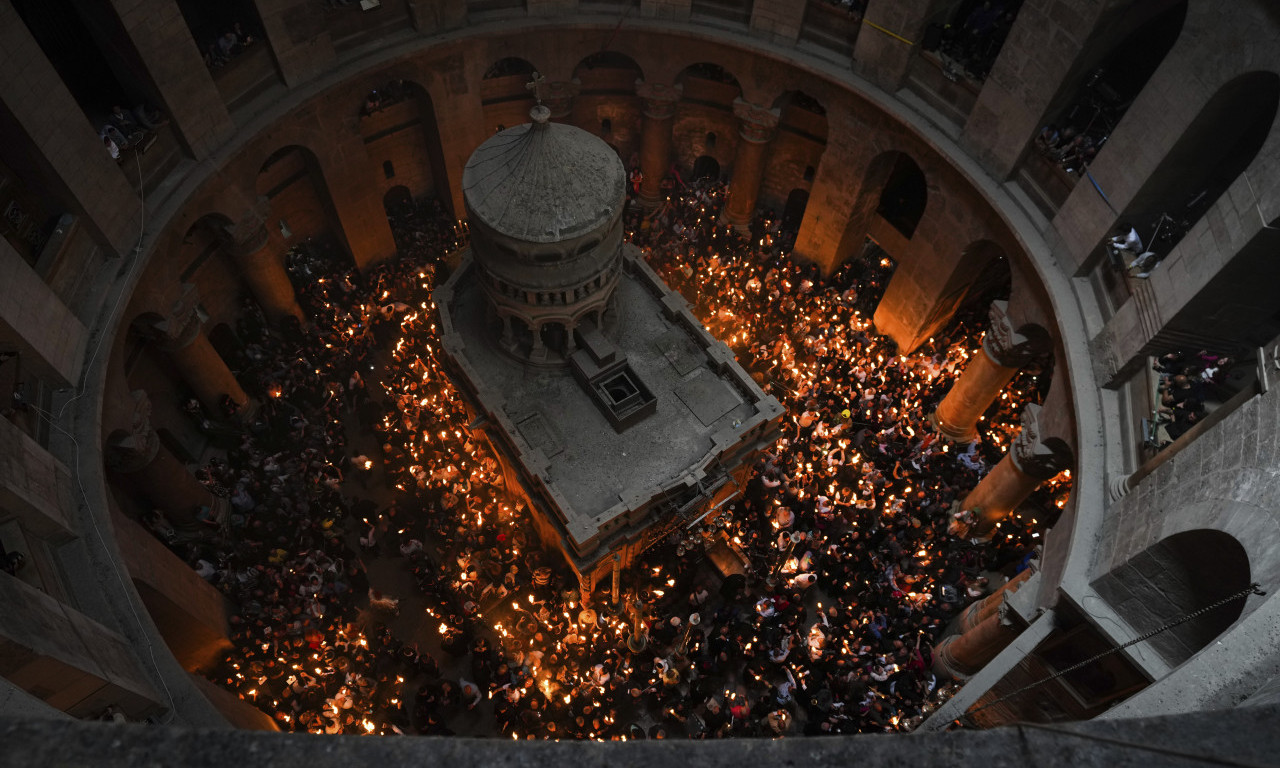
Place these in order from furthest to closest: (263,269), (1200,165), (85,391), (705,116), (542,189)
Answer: (705,116), (263,269), (542,189), (1200,165), (85,391)

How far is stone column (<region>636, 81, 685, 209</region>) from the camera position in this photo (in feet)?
84.4

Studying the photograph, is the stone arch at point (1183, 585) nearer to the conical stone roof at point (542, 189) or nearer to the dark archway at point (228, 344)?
the conical stone roof at point (542, 189)

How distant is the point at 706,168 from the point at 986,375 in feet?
48.4

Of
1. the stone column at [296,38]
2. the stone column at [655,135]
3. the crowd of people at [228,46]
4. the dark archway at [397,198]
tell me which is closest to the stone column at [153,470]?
the crowd of people at [228,46]

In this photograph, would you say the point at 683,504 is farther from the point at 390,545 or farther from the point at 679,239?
the point at 679,239

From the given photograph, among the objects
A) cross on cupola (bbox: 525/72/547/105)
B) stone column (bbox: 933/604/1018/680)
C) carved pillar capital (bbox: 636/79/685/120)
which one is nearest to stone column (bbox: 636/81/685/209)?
carved pillar capital (bbox: 636/79/685/120)

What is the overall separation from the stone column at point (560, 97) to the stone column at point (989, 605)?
20119mm

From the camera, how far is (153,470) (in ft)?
56.1

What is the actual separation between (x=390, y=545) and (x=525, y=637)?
4.69m

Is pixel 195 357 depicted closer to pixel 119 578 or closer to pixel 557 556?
pixel 119 578

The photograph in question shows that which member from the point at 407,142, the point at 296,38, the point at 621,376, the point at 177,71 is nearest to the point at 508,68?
the point at 407,142

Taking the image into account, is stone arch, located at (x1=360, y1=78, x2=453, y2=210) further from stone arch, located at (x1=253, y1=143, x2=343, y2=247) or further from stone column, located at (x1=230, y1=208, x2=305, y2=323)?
stone column, located at (x1=230, y1=208, x2=305, y2=323)

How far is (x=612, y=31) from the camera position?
2419 cm

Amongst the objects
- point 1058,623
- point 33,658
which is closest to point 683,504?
point 1058,623
